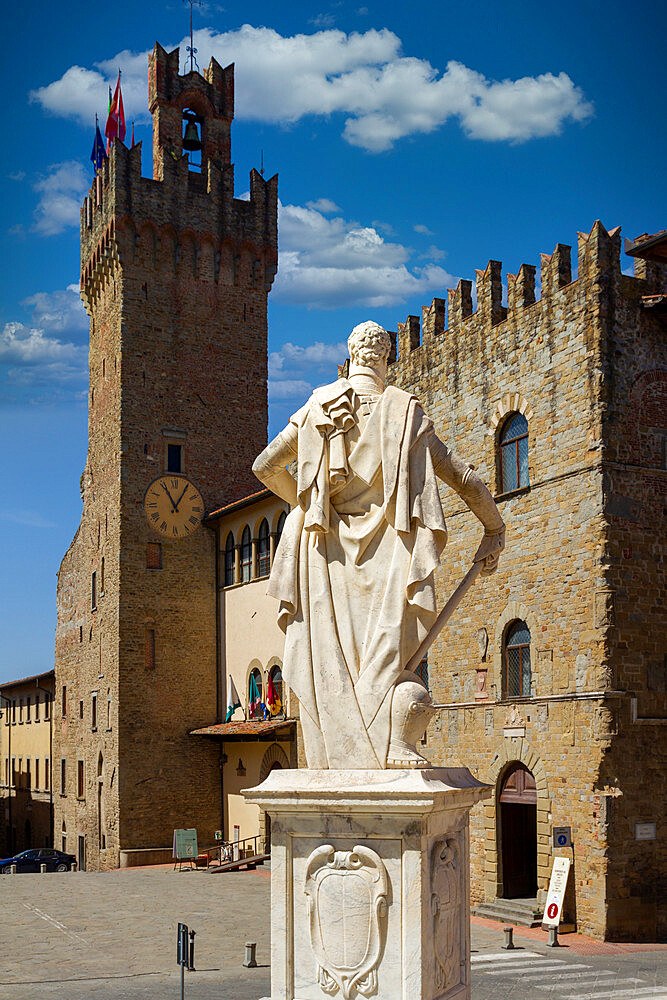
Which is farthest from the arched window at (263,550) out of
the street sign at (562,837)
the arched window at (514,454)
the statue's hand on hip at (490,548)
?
the statue's hand on hip at (490,548)

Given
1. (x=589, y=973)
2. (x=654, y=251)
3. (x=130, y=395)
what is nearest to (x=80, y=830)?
(x=130, y=395)

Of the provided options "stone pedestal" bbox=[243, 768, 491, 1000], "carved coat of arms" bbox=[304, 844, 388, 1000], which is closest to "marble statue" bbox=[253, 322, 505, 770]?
"stone pedestal" bbox=[243, 768, 491, 1000]

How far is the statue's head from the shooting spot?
596cm

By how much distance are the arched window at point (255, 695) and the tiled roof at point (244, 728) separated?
0.21 m

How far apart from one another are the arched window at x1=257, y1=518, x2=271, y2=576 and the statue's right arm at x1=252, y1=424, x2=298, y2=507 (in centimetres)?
2752

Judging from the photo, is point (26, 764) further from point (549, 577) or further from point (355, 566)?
point (355, 566)

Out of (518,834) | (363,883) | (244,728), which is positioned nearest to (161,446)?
(244,728)

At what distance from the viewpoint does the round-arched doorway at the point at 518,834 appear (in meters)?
22.5

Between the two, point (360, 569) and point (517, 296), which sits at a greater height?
point (517, 296)

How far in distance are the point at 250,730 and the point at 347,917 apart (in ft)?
88.5

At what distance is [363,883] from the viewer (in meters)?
5.07

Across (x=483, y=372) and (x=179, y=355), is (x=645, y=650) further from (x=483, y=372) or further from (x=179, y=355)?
(x=179, y=355)

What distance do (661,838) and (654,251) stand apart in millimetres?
10269

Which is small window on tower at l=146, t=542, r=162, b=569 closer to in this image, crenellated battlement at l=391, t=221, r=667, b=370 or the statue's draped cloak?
crenellated battlement at l=391, t=221, r=667, b=370
